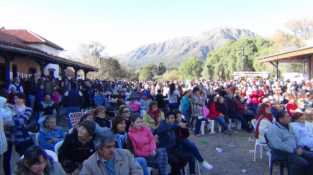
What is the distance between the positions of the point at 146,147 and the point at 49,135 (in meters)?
1.44

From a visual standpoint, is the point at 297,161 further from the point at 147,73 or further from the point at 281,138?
the point at 147,73

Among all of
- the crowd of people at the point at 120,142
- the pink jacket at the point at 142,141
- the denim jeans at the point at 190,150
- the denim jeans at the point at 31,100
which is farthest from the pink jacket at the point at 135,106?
the pink jacket at the point at 142,141

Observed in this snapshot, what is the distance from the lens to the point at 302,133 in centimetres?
736

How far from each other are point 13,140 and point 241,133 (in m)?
8.46

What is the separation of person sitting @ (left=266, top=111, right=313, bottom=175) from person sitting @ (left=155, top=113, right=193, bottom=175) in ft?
4.76

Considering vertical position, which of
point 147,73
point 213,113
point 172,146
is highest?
point 147,73

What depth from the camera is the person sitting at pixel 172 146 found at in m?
7.51

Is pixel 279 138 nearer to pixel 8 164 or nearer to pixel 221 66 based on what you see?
pixel 8 164

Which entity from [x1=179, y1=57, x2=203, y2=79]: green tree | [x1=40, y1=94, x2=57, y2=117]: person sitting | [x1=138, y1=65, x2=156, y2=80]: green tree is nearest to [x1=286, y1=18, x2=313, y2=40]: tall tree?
[x1=179, y1=57, x2=203, y2=79]: green tree

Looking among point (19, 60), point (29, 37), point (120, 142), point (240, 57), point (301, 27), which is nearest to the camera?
point (120, 142)

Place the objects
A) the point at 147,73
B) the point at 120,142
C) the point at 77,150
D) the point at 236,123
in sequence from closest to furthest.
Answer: the point at 77,150, the point at 120,142, the point at 236,123, the point at 147,73

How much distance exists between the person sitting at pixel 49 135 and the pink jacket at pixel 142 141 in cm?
107

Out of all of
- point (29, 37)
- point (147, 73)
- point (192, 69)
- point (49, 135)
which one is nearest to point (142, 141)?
point (49, 135)

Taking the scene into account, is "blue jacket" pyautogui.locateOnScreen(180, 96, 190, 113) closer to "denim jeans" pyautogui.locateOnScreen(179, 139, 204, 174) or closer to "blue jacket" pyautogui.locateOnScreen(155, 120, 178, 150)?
"denim jeans" pyautogui.locateOnScreen(179, 139, 204, 174)
